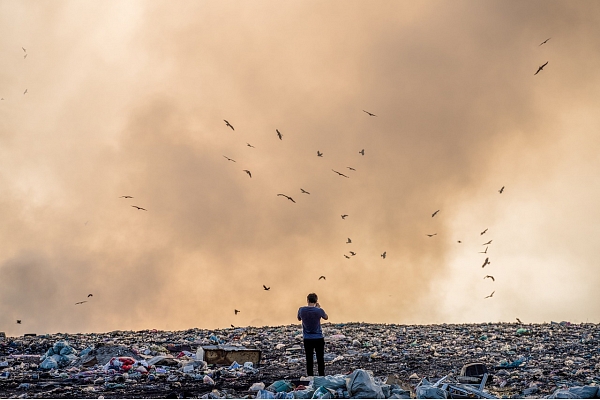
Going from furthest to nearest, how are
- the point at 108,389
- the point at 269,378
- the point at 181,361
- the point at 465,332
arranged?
1. the point at 465,332
2. the point at 181,361
3. the point at 269,378
4. the point at 108,389

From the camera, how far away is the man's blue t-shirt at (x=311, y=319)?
30.9ft

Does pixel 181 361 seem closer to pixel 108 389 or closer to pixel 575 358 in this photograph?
pixel 108 389

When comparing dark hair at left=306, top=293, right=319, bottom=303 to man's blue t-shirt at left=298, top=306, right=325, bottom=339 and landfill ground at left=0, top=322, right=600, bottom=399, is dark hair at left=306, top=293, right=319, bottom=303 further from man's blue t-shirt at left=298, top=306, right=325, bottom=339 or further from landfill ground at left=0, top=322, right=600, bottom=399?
landfill ground at left=0, top=322, right=600, bottom=399

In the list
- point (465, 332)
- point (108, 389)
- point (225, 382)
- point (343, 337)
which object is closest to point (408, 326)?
point (465, 332)

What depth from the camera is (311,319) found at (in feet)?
30.9

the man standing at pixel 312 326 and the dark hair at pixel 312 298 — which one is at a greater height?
the dark hair at pixel 312 298

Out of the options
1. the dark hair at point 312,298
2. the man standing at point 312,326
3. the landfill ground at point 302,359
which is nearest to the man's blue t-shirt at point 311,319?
the man standing at point 312,326

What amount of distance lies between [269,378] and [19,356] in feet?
23.8

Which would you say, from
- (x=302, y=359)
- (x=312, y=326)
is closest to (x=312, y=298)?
(x=312, y=326)

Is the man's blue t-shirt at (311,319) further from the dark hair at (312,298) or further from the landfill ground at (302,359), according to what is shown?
the landfill ground at (302,359)

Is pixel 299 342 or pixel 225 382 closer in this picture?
pixel 225 382

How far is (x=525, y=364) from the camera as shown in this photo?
1112 cm

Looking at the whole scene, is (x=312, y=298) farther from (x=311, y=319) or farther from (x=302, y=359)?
(x=302, y=359)

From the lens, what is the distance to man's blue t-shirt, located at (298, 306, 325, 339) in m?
9.41
